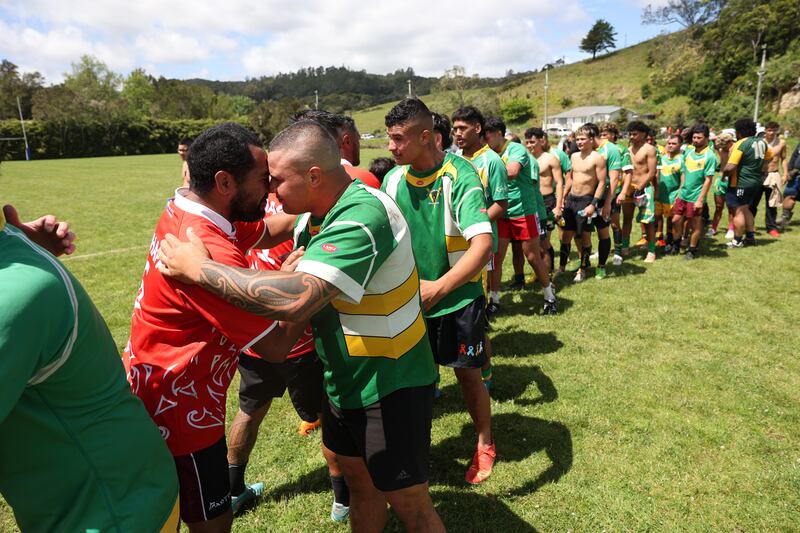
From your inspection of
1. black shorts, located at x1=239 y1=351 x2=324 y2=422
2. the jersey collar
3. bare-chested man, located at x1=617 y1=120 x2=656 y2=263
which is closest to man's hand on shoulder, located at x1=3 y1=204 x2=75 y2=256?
the jersey collar

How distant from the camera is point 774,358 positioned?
5418 mm

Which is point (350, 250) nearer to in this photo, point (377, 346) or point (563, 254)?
point (377, 346)

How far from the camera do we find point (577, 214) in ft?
27.4

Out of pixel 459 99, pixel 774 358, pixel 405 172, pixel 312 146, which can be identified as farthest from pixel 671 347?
pixel 459 99

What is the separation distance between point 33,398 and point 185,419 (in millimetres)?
770

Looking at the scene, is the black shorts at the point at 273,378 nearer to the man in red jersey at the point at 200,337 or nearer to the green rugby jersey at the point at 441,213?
the green rugby jersey at the point at 441,213

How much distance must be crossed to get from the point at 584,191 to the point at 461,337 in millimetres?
5704

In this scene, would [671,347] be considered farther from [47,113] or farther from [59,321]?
[47,113]

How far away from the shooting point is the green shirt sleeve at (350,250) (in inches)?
71.2

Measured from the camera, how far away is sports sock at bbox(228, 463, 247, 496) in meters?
3.40

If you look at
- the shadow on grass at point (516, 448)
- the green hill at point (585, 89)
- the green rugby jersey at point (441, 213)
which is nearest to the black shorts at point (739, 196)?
the shadow on grass at point (516, 448)

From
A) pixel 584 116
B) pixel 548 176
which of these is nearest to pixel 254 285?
pixel 548 176

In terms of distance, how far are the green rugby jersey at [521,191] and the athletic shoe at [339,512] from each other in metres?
4.94

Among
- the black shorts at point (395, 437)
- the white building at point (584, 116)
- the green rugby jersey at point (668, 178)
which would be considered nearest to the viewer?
the black shorts at point (395, 437)
